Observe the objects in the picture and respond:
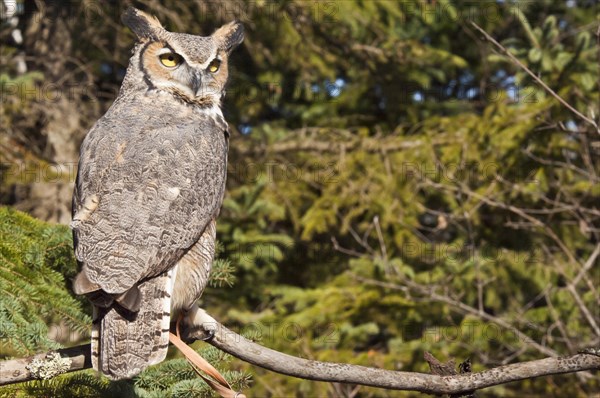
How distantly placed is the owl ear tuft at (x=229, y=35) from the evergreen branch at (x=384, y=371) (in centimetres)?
213

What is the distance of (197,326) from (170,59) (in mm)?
1660

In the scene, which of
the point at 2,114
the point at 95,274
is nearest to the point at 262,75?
the point at 2,114

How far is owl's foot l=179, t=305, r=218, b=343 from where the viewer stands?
324cm

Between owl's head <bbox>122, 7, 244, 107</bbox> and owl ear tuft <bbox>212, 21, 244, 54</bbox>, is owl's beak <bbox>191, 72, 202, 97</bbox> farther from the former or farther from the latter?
owl ear tuft <bbox>212, 21, 244, 54</bbox>

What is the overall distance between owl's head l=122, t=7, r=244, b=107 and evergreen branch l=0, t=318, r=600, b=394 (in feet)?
5.66

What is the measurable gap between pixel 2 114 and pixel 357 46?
11.7 feet

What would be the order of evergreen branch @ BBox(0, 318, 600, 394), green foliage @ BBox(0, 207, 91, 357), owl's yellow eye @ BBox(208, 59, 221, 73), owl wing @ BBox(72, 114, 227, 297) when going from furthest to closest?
owl's yellow eye @ BBox(208, 59, 221, 73)
green foliage @ BBox(0, 207, 91, 357)
owl wing @ BBox(72, 114, 227, 297)
evergreen branch @ BBox(0, 318, 600, 394)

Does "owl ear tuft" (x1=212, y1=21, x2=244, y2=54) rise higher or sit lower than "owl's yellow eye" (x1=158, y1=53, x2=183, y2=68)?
higher

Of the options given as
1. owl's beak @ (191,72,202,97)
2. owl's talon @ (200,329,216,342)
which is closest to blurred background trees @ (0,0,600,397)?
owl's beak @ (191,72,202,97)

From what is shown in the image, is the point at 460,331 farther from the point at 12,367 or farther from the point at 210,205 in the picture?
the point at 12,367

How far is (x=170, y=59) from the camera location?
4.30 m

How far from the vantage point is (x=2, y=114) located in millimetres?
7191

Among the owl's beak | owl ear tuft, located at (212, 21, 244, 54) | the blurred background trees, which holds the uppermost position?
owl ear tuft, located at (212, 21, 244, 54)

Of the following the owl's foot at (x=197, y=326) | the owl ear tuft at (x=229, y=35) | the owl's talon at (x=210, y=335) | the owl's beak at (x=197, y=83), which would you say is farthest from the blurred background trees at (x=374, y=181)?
the owl's talon at (x=210, y=335)
